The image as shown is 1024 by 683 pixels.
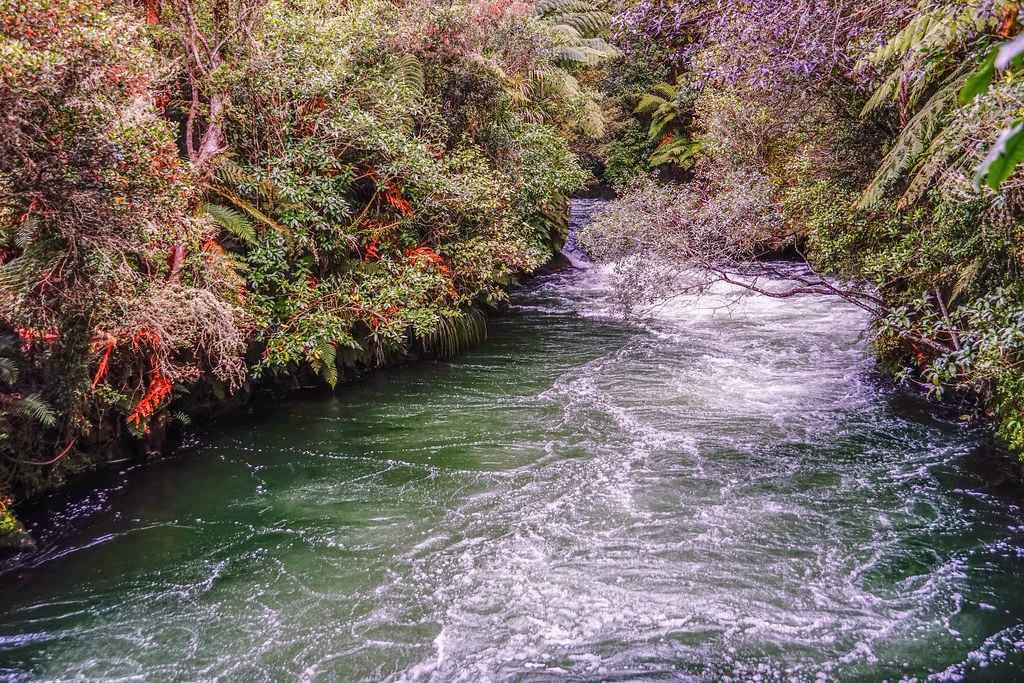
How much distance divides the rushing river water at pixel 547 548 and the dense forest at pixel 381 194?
2.87 ft

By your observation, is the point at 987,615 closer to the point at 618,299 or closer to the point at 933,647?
the point at 933,647

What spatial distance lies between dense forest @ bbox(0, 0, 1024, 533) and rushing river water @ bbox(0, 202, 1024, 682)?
0.87 meters

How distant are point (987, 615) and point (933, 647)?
0.66 meters

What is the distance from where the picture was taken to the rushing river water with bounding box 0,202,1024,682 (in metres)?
4.82

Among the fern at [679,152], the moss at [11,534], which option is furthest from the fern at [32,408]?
the fern at [679,152]

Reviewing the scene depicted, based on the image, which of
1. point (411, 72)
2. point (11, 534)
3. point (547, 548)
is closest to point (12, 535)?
point (11, 534)

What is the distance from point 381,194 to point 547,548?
257 inches

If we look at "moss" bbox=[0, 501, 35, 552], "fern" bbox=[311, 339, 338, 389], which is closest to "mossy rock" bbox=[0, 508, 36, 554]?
"moss" bbox=[0, 501, 35, 552]

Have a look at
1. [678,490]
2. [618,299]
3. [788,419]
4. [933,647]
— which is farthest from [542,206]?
[933,647]

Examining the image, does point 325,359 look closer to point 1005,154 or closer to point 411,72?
point 411,72

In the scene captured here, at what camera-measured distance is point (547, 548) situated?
6074 mm

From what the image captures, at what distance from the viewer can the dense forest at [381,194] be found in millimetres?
5676

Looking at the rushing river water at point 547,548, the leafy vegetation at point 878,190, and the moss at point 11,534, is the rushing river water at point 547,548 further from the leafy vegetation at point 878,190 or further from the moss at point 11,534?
the leafy vegetation at point 878,190

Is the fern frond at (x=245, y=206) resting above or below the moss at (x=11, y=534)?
above
